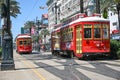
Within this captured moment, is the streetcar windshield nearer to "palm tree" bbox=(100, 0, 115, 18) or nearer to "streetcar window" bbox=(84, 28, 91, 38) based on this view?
"streetcar window" bbox=(84, 28, 91, 38)

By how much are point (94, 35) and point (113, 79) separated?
15.0 meters

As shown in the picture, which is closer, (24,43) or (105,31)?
(105,31)

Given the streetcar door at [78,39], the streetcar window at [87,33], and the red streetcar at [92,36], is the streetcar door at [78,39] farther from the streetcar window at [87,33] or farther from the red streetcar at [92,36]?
the streetcar window at [87,33]

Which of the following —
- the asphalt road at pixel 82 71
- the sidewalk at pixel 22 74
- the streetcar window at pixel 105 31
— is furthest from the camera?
the streetcar window at pixel 105 31

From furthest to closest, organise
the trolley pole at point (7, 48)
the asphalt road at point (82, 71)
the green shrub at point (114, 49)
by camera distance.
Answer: the green shrub at point (114, 49) → the trolley pole at point (7, 48) → the asphalt road at point (82, 71)

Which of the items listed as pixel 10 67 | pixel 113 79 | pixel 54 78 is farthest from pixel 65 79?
pixel 10 67

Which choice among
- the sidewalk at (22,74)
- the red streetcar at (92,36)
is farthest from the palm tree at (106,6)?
the sidewalk at (22,74)

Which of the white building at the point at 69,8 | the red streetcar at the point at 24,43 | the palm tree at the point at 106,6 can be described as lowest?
the red streetcar at the point at 24,43

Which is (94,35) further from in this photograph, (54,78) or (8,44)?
(54,78)

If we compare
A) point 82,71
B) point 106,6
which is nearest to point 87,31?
point 82,71

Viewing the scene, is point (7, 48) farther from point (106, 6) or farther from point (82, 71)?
point (106, 6)

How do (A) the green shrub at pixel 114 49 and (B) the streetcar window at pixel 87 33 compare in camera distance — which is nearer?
(B) the streetcar window at pixel 87 33

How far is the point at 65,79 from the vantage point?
57.4 feet

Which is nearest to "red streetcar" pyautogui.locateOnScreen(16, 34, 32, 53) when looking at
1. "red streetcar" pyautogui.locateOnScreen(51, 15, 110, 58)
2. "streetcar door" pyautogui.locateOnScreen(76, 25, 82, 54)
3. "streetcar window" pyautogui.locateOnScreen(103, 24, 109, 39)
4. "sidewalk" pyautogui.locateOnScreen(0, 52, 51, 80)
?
"streetcar door" pyautogui.locateOnScreen(76, 25, 82, 54)
